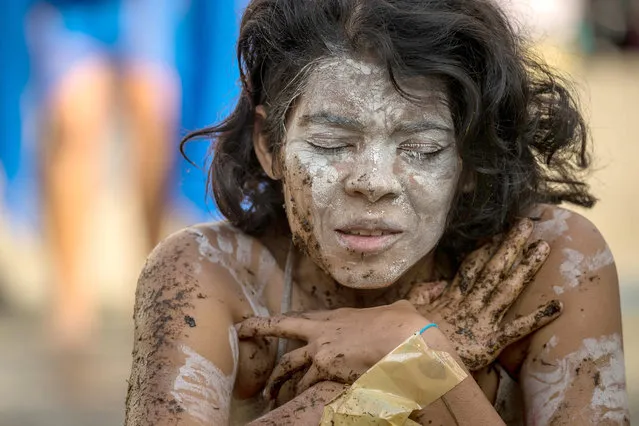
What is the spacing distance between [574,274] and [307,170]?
0.78 m

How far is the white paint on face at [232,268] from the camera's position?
305 cm

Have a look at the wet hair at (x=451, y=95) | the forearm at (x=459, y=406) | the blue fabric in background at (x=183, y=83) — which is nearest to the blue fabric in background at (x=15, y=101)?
the blue fabric in background at (x=183, y=83)

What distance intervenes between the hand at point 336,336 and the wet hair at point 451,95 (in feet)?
1.37

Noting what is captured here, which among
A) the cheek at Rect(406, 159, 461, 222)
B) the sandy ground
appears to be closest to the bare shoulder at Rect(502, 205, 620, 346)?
the cheek at Rect(406, 159, 461, 222)

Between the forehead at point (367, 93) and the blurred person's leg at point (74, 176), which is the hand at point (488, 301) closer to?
the forehead at point (367, 93)

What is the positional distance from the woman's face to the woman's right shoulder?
0.27 metres

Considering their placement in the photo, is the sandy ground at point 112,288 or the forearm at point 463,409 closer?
the forearm at point 463,409

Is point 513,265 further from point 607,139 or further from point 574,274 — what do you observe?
point 607,139

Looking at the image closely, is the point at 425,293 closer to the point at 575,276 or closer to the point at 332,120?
the point at 575,276

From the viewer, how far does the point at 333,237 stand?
9.41 feet

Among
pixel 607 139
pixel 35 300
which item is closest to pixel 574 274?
pixel 35 300

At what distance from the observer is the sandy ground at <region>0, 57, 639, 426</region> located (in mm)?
5531

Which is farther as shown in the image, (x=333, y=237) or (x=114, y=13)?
(x=114, y=13)

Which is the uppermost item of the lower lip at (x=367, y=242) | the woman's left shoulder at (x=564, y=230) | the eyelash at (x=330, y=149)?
the eyelash at (x=330, y=149)
